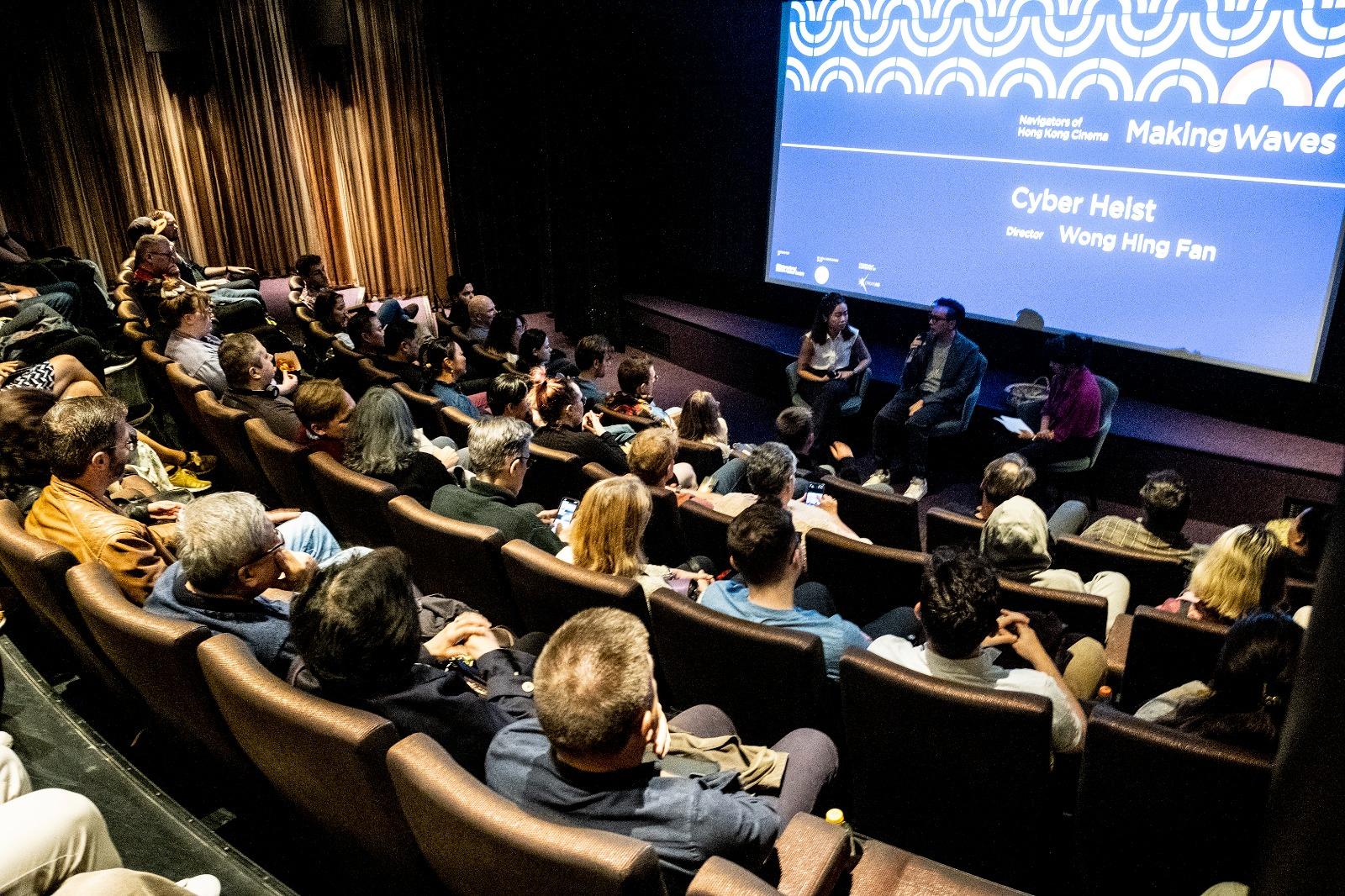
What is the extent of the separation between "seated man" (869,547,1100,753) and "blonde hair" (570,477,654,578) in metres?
0.86

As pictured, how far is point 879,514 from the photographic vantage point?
151 inches

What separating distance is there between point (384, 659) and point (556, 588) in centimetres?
82

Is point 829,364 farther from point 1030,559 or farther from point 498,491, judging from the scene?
point 498,491

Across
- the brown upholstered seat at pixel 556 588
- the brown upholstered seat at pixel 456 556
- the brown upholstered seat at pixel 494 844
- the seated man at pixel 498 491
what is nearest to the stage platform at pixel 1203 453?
the brown upholstered seat at pixel 556 588

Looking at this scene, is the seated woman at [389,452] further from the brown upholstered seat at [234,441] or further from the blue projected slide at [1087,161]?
the blue projected slide at [1087,161]

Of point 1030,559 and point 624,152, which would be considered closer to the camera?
point 1030,559

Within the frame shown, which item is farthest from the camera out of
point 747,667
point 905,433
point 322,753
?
point 905,433

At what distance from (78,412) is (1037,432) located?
4912mm

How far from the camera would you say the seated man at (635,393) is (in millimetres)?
4973

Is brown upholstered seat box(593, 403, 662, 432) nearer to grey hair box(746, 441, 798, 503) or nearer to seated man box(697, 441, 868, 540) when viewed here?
seated man box(697, 441, 868, 540)

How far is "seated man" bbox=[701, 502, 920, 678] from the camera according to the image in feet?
7.79

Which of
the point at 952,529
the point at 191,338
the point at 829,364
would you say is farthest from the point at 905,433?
the point at 191,338

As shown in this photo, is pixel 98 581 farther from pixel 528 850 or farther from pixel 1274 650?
pixel 1274 650

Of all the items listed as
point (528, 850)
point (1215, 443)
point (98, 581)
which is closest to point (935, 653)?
point (528, 850)
